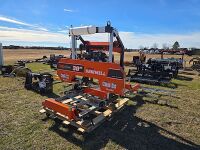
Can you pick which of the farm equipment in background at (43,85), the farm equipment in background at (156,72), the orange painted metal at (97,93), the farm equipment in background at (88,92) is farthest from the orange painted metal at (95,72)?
the farm equipment in background at (156,72)

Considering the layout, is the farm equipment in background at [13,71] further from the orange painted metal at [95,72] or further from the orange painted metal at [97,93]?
the orange painted metal at [97,93]

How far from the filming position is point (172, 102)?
943cm

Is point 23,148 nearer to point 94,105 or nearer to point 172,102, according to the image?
point 94,105

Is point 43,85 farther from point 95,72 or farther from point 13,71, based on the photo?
point 13,71

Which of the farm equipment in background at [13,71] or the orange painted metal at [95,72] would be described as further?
the farm equipment in background at [13,71]

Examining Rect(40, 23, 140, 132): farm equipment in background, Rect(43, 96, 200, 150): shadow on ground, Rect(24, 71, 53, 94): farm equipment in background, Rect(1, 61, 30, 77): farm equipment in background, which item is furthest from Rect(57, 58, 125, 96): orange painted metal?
Rect(1, 61, 30, 77): farm equipment in background

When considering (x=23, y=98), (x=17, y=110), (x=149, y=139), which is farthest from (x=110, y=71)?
(x=23, y=98)

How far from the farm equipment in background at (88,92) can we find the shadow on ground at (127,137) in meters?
0.24

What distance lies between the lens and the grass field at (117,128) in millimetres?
5402

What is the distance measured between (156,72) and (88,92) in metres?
9.21

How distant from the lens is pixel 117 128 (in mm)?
6414

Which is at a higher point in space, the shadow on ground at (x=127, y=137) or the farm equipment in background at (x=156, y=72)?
the farm equipment in background at (x=156, y=72)

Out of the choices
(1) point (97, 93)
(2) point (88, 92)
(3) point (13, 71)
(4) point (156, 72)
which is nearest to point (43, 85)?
(2) point (88, 92)

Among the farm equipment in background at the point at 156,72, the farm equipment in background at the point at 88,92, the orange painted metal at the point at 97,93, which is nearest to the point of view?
the farm equipment in background at the point at 88,92
